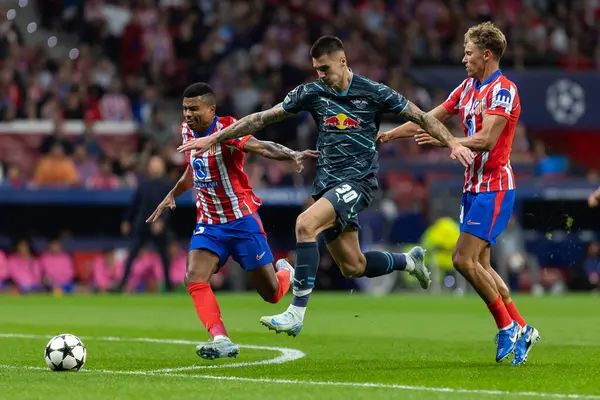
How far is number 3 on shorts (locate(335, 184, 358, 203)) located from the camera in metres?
9.30

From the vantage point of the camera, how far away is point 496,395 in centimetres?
688

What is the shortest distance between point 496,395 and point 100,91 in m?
18.3

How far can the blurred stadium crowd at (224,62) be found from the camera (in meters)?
22.8

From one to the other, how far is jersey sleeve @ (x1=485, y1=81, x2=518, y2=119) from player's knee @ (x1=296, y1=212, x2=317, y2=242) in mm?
1627

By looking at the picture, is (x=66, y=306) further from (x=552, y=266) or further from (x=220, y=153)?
(x=552, y=266)

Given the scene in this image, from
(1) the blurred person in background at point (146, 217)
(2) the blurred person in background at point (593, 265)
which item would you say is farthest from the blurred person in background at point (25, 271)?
(2) the blurred person in background at point (593, 265)

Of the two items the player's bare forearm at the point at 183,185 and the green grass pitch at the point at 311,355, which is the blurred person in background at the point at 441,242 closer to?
the green grass pitch at the point at 311,355

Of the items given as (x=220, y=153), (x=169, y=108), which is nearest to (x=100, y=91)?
(x=169, y=108)

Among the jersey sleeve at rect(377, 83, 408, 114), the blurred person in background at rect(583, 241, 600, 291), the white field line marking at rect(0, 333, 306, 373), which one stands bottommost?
the blurred person in background at rect(583, 241, 600, 291)

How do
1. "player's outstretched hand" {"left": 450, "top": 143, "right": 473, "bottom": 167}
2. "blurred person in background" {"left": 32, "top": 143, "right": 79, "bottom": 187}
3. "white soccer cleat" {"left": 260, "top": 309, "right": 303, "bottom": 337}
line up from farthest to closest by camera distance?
"blurred person in background" {"left": 32, "top": 143, "right": 79, "bottom": 187}, "white soccer cleat" {"left": 260, "top": 309, "right": 303, "bottom": 337}, "player's outstretched hand" {"left": 450, "top": 143, "right": 473, "bottom": 167}

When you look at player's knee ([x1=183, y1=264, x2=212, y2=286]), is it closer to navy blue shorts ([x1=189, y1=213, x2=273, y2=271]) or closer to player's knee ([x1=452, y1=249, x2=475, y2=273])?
navy blue shorts ([x1=189, y1=213, x2=273, y2=271])

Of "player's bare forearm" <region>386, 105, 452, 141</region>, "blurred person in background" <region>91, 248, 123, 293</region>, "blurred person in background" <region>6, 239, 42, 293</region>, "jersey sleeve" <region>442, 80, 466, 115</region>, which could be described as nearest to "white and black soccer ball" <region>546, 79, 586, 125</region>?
"blurred person in background" <region>91, 248, 123, 293</region>

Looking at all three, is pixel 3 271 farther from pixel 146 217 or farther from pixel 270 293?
pixel 270 293

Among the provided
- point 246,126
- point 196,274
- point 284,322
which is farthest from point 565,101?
point 284,322
